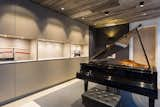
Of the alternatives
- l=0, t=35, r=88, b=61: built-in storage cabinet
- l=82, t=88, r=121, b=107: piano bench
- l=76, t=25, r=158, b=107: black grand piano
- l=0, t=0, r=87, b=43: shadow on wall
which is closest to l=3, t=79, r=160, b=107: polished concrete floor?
l=82, t=88, r=121, b=107: piano bench

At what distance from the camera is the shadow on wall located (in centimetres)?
279

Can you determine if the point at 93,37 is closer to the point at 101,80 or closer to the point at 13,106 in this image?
the point at 101,80

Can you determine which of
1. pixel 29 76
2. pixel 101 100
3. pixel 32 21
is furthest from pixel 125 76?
pixel 32 21

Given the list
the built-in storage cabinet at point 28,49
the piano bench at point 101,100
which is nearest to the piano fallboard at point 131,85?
the piano bench at point 101,100

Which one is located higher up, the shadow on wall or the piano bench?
the shadow on wall

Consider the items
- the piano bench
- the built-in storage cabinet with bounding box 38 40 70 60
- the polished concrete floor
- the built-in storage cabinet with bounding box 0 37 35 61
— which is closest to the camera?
the piano bench

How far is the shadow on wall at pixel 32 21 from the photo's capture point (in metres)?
Answer: 2.79

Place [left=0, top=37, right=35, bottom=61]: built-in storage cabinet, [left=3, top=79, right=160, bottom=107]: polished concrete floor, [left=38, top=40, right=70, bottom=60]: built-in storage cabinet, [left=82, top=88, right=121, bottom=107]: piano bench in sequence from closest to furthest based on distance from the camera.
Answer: [left=82, top=88, right=121, bottom=107]: piano bench
[left=3, top=79, right=160, bottom=107]: polished concrete floor
[left=0, top=37, right=35, bottom=61]: built-in storage cabinet
[left=38, top=40, right=70, bottom=60]: built-in storage cabinet

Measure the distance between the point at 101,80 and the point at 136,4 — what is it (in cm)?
259

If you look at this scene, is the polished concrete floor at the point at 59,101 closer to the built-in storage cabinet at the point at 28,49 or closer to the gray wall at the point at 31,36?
the gray wall at the point at 31,36

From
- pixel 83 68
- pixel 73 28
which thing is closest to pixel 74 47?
pixel 73 28

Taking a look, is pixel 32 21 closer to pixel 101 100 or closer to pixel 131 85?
pixel 101 100

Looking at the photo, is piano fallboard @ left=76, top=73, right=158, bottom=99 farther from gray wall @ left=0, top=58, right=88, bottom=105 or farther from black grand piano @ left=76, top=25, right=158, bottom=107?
gray wall @ left=0, top=58, right=88, bottom=105

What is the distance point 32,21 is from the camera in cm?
337
